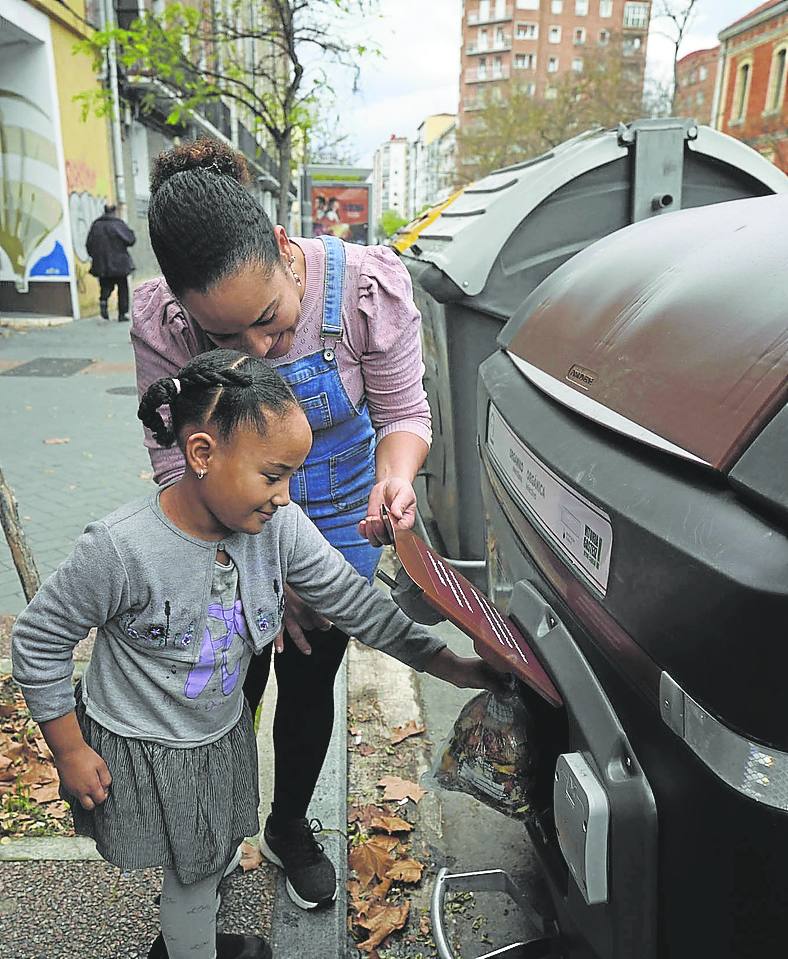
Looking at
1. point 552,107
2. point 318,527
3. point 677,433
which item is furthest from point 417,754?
point 552,107

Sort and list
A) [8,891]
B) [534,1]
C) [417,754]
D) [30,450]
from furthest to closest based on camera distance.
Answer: [534,1] < [30,450] < [417,754] < [8,891]

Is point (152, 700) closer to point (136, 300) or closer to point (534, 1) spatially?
point (136, 300)

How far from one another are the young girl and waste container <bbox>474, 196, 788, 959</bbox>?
0.38 metres

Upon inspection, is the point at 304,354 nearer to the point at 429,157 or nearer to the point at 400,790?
the point at 400,790

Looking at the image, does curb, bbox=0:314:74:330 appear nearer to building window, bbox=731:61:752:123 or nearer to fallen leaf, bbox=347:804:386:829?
fallen leaf, bbox=347:804:386:829

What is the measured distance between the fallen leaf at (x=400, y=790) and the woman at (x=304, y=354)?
517mm

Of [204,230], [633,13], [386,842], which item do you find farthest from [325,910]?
[633,13]

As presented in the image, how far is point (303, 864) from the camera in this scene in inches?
87.4

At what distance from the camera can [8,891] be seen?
7.22ft

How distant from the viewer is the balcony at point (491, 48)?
89.2m

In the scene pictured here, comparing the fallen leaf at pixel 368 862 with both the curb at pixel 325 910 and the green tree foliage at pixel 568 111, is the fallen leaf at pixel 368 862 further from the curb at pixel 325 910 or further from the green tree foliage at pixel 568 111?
the green tree foliage at pixel 568 111

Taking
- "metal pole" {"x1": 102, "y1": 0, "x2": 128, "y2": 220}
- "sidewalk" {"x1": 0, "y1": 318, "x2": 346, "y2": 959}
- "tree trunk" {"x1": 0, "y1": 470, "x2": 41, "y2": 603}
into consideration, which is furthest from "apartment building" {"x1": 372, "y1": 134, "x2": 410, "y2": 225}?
"tree trunk" {"x1": 0, "y1": 470, "x2": 41, "y2": 603}

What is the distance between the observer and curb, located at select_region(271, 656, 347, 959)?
2.10m

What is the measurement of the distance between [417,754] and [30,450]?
4387mm
